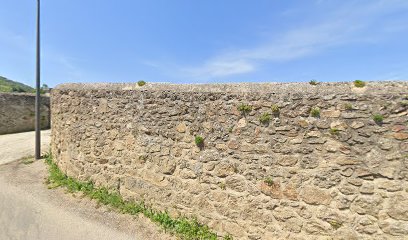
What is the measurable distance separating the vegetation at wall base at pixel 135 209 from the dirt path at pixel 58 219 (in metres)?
0.13

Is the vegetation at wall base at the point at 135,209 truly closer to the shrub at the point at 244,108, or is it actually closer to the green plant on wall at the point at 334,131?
the shrub at the point at 244,108

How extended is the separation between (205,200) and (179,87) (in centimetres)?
195

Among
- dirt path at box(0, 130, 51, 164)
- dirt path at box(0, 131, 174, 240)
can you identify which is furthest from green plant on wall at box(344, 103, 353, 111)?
dirt path at box(0, 130, 51, 164)

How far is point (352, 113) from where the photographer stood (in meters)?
3.77

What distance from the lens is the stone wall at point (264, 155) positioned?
11.9 ft

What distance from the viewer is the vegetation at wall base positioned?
4766mm

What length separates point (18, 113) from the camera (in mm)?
14625

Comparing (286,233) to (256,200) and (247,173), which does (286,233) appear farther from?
(247,173)

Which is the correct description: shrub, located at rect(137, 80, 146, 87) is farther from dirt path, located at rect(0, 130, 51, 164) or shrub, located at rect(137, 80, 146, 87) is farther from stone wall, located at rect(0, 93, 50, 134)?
stone wall, located at rect(0, 93, 50, 134)

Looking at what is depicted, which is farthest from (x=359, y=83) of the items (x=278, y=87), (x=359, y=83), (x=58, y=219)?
(x=58, y=219)

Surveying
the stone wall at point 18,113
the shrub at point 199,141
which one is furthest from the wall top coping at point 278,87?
the stone wall at point 18,113

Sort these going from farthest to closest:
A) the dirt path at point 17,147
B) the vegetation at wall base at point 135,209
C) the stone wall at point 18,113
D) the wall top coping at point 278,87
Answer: the stone wall at point 18,113, the dirt path at point 17,147, the vegetation at wall base at point 135,209, the wall top coping at point 278,87

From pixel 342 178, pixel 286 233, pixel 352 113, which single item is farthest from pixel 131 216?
pixel 352 113

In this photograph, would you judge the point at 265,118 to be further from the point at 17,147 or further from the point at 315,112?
the point at 17,147
